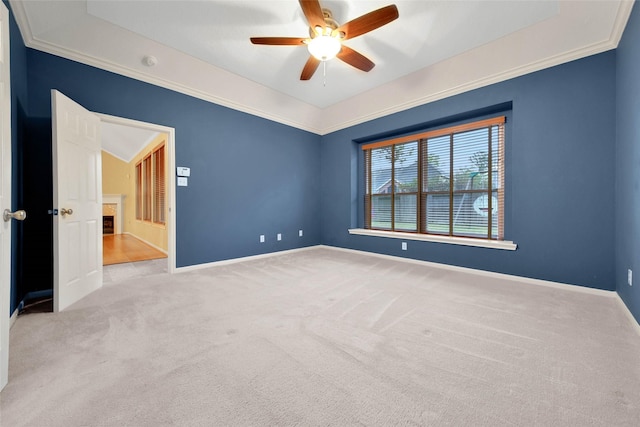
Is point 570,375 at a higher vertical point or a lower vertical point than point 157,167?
lower

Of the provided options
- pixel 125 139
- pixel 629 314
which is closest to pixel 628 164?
pixel 629 314

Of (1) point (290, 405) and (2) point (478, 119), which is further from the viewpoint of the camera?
(2) point (478, 119)

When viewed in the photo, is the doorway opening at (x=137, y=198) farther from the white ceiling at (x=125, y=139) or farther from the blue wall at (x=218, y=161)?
the blue wall at (x=218, y=161)

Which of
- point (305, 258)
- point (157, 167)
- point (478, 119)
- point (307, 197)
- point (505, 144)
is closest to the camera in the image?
point (505, 144)

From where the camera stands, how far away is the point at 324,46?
2.44 m

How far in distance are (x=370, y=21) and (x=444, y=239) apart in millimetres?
3003

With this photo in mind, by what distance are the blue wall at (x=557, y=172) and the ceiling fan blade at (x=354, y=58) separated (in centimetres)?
158

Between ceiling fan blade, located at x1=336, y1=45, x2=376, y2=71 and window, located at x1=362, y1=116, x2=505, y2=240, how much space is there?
1.84 metres

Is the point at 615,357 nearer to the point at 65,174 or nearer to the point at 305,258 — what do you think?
the point at 305,258

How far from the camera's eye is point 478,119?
12.0 feet

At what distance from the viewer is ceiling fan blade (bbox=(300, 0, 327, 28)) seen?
2.00 meters

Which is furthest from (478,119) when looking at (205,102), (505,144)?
(205,102)

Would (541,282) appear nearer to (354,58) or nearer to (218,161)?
(354,58)

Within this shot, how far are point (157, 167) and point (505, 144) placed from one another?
276 inches
